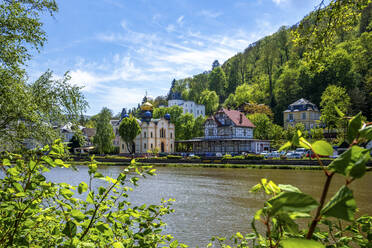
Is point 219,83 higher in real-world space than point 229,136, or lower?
higher

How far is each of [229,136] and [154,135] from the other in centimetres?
1882

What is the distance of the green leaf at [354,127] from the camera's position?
2.45 feet

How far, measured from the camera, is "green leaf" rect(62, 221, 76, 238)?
1497mm

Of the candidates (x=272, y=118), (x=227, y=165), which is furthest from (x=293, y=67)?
(x=227, y=165)

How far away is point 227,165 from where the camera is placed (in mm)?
40438

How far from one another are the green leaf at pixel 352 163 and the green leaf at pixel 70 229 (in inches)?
52.3

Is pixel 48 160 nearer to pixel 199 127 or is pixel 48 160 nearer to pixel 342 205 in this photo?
pixel 342 205

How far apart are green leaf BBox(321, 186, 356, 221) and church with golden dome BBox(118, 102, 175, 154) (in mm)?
64114

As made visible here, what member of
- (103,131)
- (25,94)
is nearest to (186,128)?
(103,131)

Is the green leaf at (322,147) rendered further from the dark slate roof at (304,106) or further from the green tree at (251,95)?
the green tree at (251,95)

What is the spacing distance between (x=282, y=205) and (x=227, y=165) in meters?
40.5

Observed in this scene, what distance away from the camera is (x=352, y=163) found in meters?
0.67

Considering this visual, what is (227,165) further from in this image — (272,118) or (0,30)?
(0,30)

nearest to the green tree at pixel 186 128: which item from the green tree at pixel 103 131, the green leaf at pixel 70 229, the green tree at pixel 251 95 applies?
the green tree at pixel 251 95
